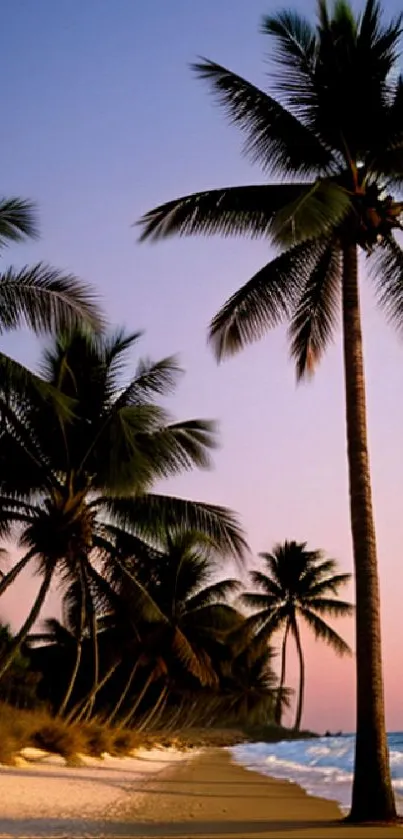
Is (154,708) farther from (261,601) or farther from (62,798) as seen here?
(62,798)

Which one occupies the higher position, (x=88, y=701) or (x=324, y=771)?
(x=88, y=701)

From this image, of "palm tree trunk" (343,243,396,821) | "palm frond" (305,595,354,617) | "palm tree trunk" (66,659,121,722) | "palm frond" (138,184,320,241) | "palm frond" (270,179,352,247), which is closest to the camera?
"palm frond" (270,179,352,247)

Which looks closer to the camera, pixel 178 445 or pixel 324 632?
pixel 178 445

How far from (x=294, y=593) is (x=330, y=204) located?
41985mm

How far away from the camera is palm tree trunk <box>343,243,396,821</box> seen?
1089 cm

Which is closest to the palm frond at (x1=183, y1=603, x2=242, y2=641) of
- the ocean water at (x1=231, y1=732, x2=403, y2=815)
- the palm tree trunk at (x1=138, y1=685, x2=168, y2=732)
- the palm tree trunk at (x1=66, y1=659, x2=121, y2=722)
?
the palm tree trunk at (x1=138, y1=685, x2=168, y2=732)

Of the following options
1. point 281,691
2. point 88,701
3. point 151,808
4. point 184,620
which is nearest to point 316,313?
point 151,808

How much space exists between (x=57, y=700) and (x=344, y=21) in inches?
1567

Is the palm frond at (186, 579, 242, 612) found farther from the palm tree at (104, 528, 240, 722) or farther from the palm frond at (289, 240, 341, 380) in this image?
the palm frond at (289, 240, 341, 380)

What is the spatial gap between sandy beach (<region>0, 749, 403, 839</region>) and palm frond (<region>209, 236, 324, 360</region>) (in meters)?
6.74

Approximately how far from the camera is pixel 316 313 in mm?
14664

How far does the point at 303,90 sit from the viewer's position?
13844 millimetres

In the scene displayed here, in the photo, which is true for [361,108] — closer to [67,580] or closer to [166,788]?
[166,788]

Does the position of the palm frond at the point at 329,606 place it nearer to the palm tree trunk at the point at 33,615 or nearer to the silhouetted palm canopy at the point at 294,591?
the silhouetted palm canopy at the point at 294,591
